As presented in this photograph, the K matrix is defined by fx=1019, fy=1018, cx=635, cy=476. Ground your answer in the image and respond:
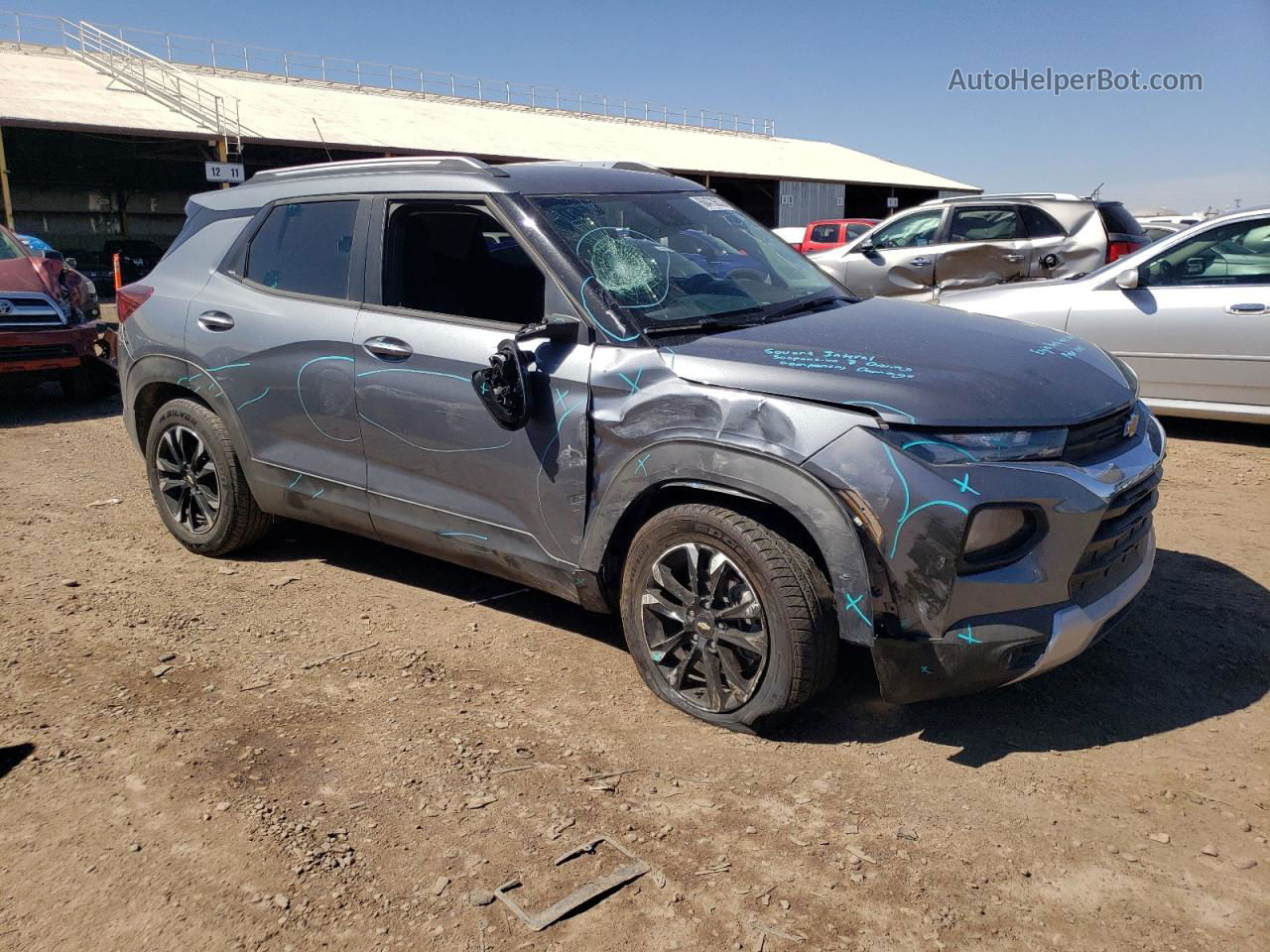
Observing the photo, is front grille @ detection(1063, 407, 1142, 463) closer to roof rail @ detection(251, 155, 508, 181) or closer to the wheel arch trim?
the wheel arch trim

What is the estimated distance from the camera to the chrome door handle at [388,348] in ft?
13.3

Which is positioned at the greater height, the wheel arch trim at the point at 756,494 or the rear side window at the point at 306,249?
the rear side window at the point at 306,249

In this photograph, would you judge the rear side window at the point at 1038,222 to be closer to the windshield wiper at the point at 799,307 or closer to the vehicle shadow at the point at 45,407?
the windshield wiper at the point at 799,307

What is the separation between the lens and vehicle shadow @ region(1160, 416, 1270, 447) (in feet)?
23.9

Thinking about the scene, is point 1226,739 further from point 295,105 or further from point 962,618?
point 295,105

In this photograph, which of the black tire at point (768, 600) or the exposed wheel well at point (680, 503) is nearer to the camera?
the black tire at point (768, 600)

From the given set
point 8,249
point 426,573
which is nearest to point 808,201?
point 8,249

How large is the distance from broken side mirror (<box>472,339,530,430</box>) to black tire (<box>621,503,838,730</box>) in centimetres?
63

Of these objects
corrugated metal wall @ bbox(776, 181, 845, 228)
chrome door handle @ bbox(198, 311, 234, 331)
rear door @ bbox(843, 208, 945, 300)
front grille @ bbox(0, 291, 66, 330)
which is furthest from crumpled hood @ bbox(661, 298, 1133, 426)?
corrugated metal wall @ bbox(776, 181, 845, 228)

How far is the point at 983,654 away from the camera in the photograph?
2990 mm

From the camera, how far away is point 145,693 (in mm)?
3807

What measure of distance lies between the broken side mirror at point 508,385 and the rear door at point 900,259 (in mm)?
7610

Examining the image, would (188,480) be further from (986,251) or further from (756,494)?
(986,251)

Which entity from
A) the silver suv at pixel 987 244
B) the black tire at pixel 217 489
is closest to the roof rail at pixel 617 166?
the black tire at pixel 217 489
